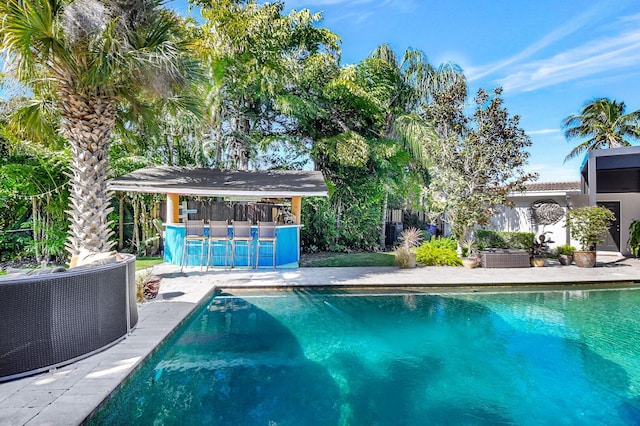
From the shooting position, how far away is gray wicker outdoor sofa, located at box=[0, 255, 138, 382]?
11.3ft

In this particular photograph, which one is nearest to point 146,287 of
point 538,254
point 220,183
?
point 220,183

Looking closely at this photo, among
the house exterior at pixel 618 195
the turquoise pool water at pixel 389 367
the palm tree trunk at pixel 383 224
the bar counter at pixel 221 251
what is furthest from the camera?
the palm tree trunk at pixel 383 224

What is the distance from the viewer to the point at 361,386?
13.7 feet

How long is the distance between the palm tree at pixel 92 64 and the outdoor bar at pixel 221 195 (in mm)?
3297

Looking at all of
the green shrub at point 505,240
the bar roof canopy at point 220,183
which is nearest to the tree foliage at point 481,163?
the green shrub at point 505,240

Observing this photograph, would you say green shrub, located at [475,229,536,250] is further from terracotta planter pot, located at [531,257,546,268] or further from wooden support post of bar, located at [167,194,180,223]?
wooden support post of bar, located at [167,194,180,223]

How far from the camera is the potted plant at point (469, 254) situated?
1144 centimetres

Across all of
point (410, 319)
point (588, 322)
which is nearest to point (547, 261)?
point (588, 322)

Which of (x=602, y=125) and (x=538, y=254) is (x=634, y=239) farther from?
(x=602, y=125)

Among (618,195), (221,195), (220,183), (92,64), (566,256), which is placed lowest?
(566,256)

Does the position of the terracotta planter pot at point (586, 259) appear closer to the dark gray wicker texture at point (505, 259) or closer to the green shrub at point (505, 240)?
the green shrub at point (505, 240)

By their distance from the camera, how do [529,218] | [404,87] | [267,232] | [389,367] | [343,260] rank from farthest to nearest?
[404,87] < [529,218] < [343,260] < [267,232] < [389,367]

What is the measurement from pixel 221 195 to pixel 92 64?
5036 millimetres

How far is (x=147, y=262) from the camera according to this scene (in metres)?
11.5
